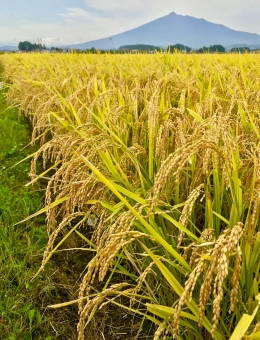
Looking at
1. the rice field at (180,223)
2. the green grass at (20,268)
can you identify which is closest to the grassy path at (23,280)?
the green grass at (20,268)

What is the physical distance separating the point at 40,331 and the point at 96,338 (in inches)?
10.5

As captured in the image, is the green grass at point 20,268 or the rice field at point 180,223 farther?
the green grass at point 20,268

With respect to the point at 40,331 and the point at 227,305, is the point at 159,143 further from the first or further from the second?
the point at 40,331

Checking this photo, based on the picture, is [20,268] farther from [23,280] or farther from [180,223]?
[180,223]

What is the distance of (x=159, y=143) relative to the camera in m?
1.21

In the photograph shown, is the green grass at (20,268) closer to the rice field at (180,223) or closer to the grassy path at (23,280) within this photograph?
the grassy path at (23,280)

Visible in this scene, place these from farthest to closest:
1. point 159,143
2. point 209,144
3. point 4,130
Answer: point 4,130 < point 159,143 < point 209,144

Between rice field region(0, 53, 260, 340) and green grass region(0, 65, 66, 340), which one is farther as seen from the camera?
green grass region(0, 65, 66, 340)

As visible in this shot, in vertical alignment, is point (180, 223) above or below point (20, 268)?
above

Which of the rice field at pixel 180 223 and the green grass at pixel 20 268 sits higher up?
the rice field at pixel 180 223

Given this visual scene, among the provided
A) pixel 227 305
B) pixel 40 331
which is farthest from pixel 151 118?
pixel 40 331

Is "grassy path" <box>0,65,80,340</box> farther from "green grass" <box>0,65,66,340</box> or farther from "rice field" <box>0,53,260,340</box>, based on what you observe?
"rice field" <box>0,53,260,340</box>

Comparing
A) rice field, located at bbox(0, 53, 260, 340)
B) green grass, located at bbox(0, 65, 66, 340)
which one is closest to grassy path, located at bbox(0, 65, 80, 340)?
green grass, located at bbox(0, 65, 66, 340)

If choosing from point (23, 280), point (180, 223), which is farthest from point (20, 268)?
point (180, 223)
